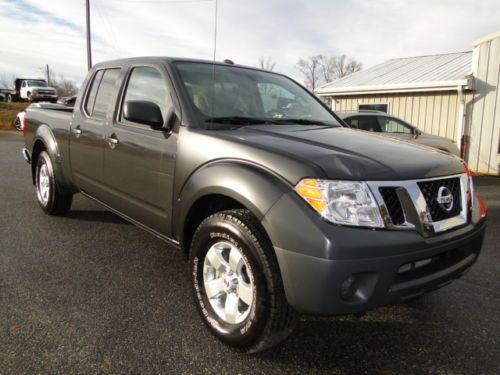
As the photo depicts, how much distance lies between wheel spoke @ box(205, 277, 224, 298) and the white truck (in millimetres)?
33406

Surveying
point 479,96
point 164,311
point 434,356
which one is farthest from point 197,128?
point 479,96

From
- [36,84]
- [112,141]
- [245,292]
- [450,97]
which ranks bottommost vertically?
[245,292]

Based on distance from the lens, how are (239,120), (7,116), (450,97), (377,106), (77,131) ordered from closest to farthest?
(239,120) → (77,131) → (450,97) → (377,106) → (7,116)

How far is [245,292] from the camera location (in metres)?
2.41

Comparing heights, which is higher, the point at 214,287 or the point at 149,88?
the point at 149,88

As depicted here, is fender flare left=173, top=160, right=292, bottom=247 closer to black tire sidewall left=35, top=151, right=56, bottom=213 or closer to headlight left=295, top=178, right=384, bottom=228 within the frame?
headlight left=295, top=178, right=384, bottom=228

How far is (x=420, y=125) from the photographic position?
511 inches

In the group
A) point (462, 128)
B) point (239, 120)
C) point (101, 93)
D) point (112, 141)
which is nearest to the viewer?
point (239, 120)

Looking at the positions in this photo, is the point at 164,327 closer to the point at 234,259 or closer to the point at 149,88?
the point at 234,259

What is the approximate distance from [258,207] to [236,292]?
62 centimetres

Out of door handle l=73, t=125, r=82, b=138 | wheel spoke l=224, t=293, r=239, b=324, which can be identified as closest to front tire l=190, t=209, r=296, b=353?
wheel spoke l=224, t=293, r=239, b=324

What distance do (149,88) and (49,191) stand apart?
2396 mm

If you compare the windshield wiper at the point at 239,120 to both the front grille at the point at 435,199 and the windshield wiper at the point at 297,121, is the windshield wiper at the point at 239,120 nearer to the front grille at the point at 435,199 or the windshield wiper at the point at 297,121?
the windshield wiper at the point at 297,121

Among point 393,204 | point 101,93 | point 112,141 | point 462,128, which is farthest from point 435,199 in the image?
point 462,128
